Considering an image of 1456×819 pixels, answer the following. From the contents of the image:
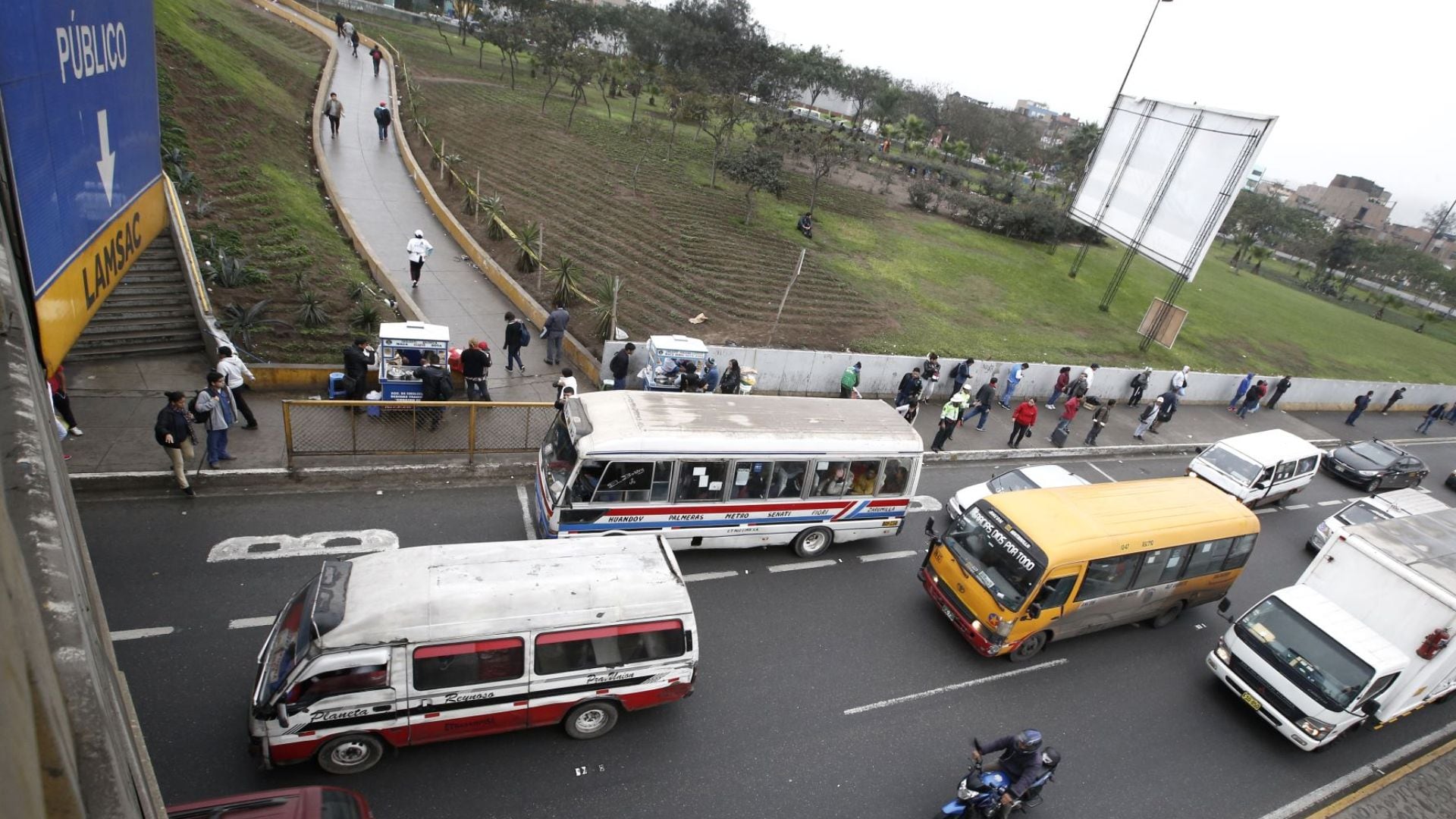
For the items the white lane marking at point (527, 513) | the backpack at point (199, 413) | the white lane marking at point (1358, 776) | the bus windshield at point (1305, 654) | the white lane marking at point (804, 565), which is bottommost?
the white lane marking at point (527, 513)

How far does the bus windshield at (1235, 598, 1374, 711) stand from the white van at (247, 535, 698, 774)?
8647mm

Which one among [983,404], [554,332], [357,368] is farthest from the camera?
[983,404]

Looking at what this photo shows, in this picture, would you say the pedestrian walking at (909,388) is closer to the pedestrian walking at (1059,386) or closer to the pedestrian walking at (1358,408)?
the pedestrian walking at (1059,386)

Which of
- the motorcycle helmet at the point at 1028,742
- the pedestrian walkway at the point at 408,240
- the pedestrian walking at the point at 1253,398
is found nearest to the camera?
the motorcycle helmet at the point at 1028,742

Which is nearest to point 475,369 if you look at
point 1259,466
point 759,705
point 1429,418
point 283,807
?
point 759,705

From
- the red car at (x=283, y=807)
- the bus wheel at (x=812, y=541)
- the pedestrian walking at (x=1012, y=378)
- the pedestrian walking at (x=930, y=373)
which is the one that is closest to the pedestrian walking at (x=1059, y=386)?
the pedestrian walking at (x=1012, y=378)

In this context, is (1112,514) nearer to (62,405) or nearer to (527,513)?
(527,513)

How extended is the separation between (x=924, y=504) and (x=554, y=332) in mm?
9179

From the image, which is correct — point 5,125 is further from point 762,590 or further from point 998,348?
point 998,348

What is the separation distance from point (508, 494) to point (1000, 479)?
9.39 metres

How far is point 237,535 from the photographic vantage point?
9977 millimetres

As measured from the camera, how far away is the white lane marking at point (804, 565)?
1174 cm

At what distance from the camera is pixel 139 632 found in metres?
8.22

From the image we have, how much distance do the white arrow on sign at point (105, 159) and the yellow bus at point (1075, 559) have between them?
36.4ft
